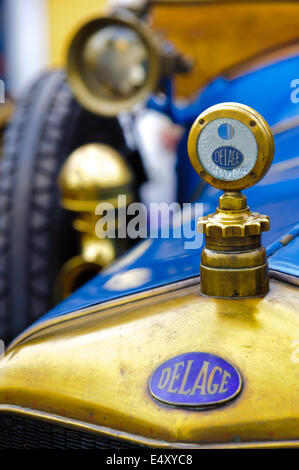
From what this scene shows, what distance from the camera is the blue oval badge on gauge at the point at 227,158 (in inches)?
29.1

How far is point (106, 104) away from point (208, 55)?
805mm

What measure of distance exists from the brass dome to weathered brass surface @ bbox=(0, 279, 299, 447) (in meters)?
0.59

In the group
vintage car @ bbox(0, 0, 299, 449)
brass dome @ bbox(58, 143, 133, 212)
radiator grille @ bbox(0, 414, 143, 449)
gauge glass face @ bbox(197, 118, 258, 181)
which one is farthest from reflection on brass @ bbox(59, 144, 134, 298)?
gauge glass face @ bbox(197, 118, 258, 181)

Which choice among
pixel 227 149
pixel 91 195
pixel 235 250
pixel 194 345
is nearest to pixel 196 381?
pixel 194 345

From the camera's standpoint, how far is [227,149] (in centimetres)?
74

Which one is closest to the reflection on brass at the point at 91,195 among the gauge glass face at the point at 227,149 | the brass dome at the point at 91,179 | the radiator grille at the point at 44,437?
the brass dome at the point at 91,179

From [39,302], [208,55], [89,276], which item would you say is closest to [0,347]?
[89,276]

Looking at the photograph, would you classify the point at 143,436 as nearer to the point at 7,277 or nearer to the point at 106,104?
the point at 7,277

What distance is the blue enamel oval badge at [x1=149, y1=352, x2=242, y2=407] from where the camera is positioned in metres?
0.68

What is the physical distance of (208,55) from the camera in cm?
232

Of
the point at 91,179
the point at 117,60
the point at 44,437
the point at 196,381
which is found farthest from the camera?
the point at 117,60

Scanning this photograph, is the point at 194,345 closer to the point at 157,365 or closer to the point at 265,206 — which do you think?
the point at 157,365

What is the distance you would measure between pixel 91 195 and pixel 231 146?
72cm

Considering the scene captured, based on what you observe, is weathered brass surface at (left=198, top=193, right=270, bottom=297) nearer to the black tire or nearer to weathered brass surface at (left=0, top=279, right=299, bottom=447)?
weathered brass surface at (left=0, top=279, right=299, bottom=447)
